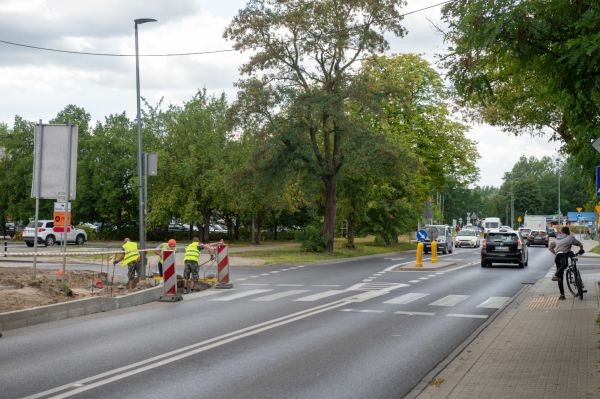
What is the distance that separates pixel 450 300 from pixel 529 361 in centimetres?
817

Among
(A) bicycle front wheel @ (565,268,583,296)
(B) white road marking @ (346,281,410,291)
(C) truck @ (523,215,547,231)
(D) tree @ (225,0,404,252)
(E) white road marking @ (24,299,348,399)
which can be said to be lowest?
(E) white road marking @ (24,299,348,399)

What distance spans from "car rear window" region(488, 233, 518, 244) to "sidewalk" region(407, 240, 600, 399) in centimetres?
1625

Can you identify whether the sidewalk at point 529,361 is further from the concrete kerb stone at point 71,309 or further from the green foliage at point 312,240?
the green foliage at point 312,240

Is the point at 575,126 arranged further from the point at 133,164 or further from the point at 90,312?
the point at 133,164

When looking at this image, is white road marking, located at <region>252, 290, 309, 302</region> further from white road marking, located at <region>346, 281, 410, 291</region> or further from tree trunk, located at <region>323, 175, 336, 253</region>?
tree trunk, located at <region>323, 175, 336, 253</region>

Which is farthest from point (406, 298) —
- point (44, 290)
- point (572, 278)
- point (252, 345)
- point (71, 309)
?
point (44, 290)

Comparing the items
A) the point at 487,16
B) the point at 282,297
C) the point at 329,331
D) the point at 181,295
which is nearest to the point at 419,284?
the point at 282,297

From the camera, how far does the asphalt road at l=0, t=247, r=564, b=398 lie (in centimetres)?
755

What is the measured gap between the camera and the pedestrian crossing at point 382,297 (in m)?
14.7

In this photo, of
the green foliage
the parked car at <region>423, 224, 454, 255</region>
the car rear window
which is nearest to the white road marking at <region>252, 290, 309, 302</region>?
the car rear window

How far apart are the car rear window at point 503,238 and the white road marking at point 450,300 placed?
1313 cm

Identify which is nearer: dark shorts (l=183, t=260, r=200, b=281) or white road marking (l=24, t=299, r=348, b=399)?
white road marking (l=24, t=299, r=348, b=399)

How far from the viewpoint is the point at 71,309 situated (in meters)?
13.5

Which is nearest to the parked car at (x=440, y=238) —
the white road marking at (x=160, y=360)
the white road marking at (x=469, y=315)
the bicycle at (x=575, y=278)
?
the bicycle at (x=575, y=278)
